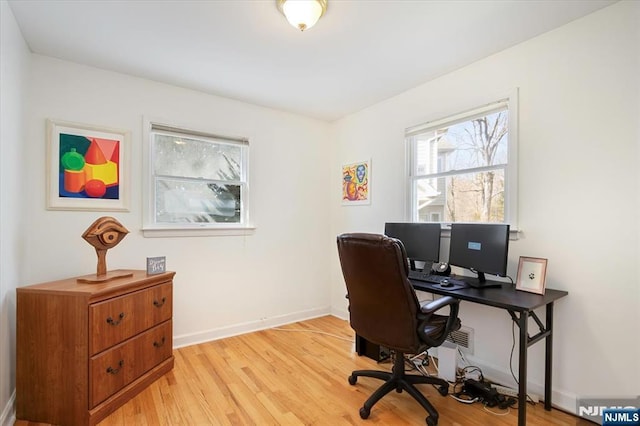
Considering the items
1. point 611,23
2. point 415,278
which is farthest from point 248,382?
point 611,23

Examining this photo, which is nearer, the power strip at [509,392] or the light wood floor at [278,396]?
the light wood floor at [278,396]

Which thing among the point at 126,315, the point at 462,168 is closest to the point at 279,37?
the point at 462,168

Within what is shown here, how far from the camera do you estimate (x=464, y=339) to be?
100 inches

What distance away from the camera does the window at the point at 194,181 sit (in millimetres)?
2912

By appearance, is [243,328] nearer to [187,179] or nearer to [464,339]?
[187,179]

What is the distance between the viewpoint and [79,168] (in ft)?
8.28

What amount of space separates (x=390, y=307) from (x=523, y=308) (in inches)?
27.4

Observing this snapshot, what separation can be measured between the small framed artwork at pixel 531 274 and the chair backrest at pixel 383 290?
822 mm

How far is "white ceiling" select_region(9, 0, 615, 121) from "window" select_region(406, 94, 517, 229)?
0.48 m

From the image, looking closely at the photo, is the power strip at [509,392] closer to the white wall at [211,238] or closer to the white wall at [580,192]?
the white wall at [580,192]

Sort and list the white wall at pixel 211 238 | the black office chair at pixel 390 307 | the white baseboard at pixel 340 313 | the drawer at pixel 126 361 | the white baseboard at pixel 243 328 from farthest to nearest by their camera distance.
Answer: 1. the white baseboard at pixel 340 313
2. the white baseboard at pixel 243 328
3. the white wall at pixel 211 238
4. the drawer at pixel 126 361
5. the black office chair at pixel 390 307

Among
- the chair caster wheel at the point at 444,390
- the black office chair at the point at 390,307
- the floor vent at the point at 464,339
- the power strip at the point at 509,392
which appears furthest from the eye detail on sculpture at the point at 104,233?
the power strip at the point at 509,392

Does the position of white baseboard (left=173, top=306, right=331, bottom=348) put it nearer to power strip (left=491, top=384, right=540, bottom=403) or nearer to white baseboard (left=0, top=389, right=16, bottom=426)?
white baseboard (left=0, top=389, right=16, bottom=426)

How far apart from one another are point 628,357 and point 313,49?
2.83 meters
